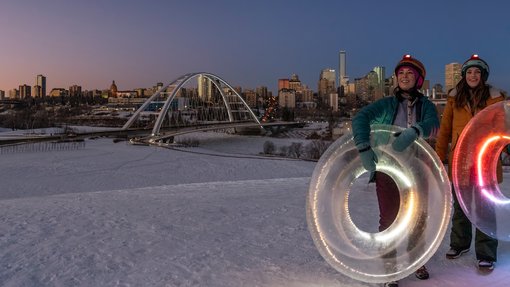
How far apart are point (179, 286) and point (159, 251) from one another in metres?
1.07

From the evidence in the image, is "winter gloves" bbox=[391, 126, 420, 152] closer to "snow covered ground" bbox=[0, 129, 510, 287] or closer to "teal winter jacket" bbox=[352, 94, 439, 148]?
"teal winter jacket" bbox=[352, 94, 439, 148]

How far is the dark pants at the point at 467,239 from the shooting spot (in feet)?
14.3

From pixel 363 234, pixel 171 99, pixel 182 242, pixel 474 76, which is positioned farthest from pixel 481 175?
pixel 171 99

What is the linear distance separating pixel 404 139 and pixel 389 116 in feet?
1.56

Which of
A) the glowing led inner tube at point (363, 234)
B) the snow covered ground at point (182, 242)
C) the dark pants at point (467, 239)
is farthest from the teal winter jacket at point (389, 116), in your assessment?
the snow covered ground at point (182, 242)

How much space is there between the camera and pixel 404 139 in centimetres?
347

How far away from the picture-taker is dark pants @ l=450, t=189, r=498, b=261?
4348mm

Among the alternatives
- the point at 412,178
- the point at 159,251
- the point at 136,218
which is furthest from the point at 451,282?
the point at 136,218

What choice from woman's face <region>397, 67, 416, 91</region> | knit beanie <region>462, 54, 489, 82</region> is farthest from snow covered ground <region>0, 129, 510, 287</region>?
knit beanie <region>462, 54, 489, 82</region>

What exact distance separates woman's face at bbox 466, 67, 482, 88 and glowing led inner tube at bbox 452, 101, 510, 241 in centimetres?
47

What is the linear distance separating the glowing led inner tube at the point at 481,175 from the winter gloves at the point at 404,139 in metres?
0.77

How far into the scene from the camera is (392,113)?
154 inches

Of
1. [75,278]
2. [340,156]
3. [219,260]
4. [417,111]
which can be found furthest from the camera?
[219,260]

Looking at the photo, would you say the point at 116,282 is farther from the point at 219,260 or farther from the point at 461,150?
the point at 461,150
